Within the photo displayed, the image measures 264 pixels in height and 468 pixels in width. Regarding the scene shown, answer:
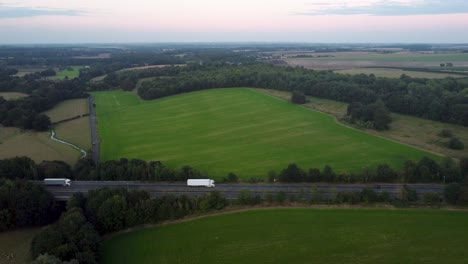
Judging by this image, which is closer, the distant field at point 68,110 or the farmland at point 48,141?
the farmland at point 48,141

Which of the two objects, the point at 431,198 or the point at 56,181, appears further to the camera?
the point at 56,181

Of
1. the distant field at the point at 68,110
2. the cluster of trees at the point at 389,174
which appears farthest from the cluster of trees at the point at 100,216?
the distant field at the point at 68,110

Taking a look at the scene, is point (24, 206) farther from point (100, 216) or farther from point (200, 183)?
point (200, 183)

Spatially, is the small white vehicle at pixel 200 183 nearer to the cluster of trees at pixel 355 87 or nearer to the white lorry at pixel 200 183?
the white lorry at pixel 200 183

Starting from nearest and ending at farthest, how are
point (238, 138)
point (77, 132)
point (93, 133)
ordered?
1. point (238, 138)
2. point (93, 133)
3. point (77, 132)

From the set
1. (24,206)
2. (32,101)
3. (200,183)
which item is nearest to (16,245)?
(24,206)

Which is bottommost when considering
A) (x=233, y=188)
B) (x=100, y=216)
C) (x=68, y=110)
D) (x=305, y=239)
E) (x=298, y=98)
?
(x=305, y=239)

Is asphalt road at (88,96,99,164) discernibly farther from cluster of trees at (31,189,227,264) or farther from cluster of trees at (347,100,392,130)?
cluster of trees at (347,100,392,130)
